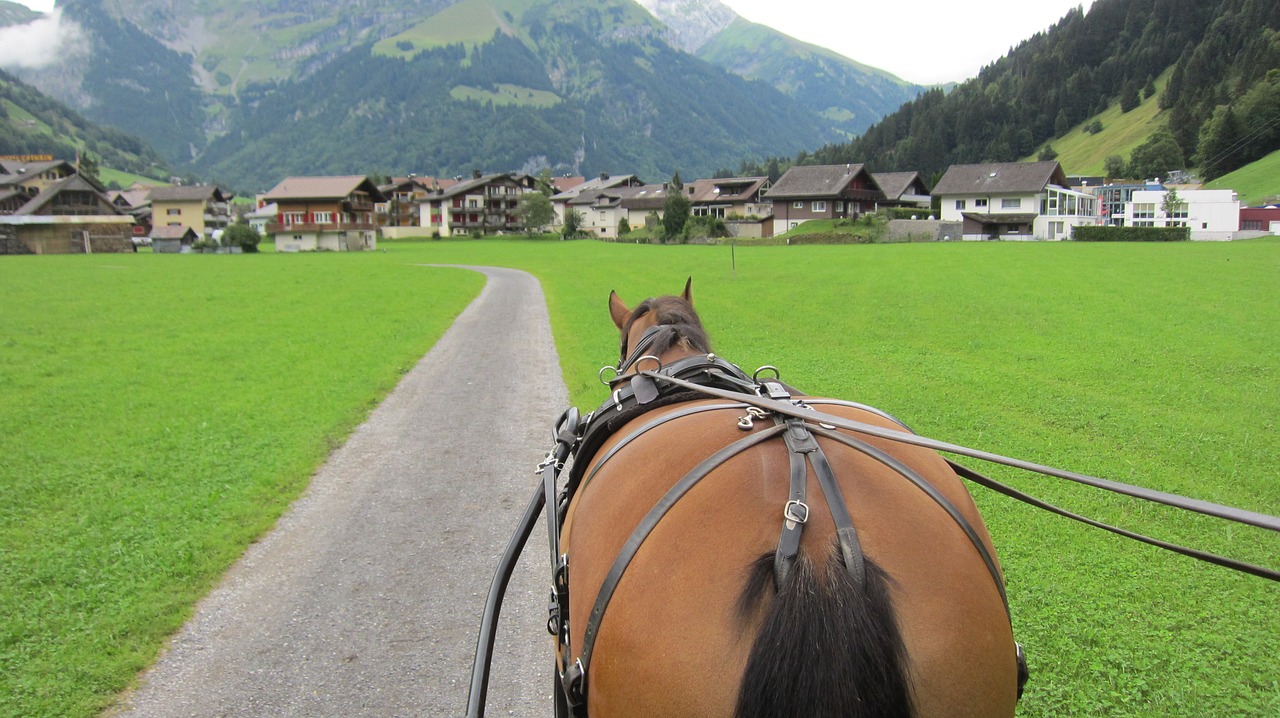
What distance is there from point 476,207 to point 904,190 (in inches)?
2640

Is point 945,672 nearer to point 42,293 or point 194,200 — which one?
point 42,293

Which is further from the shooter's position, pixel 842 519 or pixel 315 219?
pixel 315 219

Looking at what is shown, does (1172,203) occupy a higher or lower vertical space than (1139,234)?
higher

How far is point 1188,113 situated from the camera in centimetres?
11681

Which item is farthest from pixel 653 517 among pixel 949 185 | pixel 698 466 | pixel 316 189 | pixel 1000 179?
pixel 316 189

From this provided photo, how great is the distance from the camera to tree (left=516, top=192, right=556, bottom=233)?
107 m

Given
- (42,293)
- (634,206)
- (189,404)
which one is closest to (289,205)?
(634,206)

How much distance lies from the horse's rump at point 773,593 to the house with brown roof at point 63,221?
9184 centimetres

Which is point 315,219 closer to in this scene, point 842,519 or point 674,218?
point 674,218

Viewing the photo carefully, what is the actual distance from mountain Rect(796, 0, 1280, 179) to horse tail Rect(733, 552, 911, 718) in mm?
132642

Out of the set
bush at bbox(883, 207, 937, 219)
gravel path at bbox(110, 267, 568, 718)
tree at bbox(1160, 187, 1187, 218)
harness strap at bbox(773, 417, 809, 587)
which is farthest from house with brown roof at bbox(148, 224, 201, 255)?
tree at bbox(1160, 187, 1187, 218)

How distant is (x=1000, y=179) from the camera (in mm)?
84062

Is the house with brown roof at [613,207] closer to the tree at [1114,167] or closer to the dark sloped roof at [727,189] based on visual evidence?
the dark sloped roof at [727,189]

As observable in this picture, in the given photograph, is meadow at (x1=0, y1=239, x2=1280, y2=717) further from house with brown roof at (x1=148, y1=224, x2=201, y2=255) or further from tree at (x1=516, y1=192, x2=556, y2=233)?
tree at (x1=516, y1=192, x2=556, y2=233)
